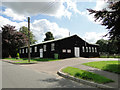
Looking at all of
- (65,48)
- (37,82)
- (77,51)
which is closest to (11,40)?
(65,48)

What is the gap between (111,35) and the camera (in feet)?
30.2

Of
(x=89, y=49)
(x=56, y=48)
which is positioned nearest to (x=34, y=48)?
(x=56, y=48)

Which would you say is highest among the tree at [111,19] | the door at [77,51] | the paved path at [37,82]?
the tree at [111,19]

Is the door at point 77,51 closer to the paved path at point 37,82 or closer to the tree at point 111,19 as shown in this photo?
the tree at point 111,19

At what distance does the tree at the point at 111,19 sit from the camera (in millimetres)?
8220

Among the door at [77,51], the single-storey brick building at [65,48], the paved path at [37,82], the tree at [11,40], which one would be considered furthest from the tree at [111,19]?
the tree at [11,40]

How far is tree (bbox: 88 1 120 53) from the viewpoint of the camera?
8.22 meters

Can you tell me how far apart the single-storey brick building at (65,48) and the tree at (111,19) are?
14.8 metres

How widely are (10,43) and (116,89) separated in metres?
37.9

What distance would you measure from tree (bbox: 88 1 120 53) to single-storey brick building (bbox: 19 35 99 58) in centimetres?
1483

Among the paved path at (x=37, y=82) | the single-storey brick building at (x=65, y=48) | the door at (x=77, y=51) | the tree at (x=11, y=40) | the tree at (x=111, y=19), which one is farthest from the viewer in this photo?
the tree at (x=11, y=40)

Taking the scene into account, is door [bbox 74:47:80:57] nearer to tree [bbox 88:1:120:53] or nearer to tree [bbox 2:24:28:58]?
tree [bbox 88:1:120:53]

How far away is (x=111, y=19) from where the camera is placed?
8.75 metres

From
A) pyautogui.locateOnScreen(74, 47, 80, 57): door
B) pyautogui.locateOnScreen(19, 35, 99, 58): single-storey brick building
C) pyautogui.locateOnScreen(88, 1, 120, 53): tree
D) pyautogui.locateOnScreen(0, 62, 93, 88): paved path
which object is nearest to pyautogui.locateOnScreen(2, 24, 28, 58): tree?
pyautogui.locateOnScreen(19, 35, 99, 58): single-storey brick building
